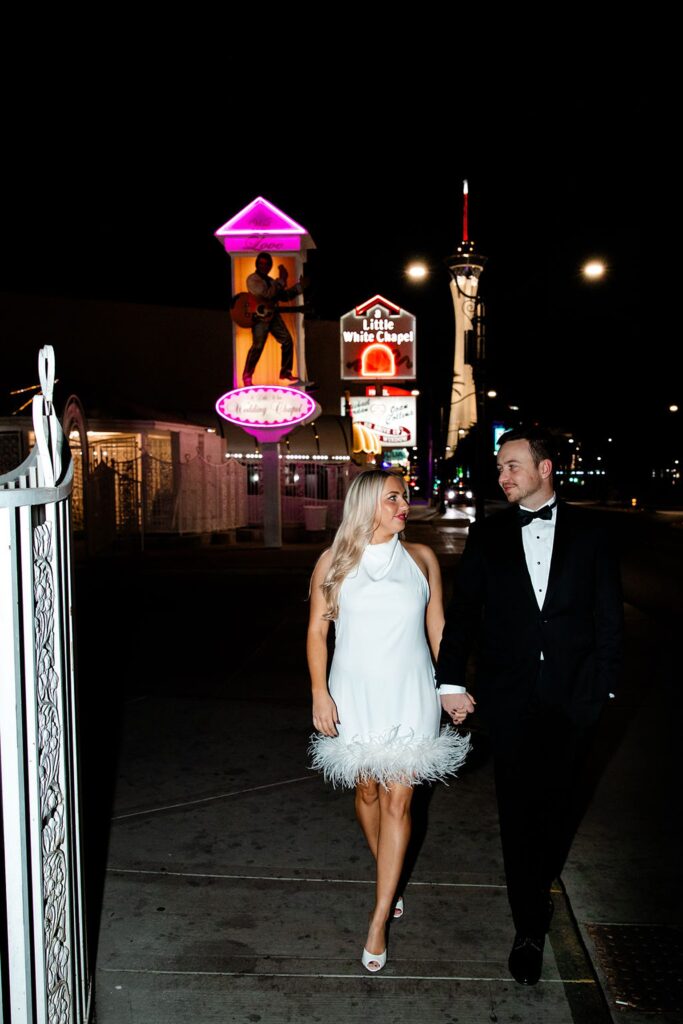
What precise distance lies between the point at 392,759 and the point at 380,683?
0.31 m

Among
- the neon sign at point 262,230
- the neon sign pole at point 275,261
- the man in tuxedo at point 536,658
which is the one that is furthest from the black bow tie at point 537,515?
the neon sign at point 262,230

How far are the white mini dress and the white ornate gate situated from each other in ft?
3.77

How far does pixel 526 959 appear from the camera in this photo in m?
3.11

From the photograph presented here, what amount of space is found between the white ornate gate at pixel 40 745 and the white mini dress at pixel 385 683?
1149mm

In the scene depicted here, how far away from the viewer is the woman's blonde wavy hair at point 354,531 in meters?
3.38

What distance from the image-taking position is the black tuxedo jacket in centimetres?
322

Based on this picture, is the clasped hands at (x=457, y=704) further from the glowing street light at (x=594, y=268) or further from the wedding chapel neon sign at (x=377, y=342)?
the wedding chapel neon sign at (x=377, y=342)

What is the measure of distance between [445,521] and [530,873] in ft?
106

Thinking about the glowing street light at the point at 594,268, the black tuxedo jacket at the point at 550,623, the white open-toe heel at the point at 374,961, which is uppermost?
the glowing street light at the point at 594,268

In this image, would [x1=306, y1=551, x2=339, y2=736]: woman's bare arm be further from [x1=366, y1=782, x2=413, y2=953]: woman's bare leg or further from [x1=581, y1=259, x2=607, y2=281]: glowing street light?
[x1=581, y1=259, x2=607, y2=281]: glowing street light

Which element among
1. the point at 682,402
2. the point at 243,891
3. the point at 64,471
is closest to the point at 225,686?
the point at 243,891

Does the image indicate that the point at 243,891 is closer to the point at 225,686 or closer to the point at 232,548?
the point at 225,686

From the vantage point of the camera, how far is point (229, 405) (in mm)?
20312

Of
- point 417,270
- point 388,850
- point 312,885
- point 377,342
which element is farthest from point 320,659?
point 377,342
